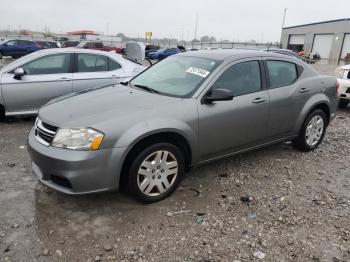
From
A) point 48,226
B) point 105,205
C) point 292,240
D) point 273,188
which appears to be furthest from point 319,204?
point 48,226

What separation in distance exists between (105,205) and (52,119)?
42.1 inches

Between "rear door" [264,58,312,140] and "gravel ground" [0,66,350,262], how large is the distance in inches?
24.4

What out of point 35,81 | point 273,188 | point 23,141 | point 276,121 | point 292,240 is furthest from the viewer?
point 35,81

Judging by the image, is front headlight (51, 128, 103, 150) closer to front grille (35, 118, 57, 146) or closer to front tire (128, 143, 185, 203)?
front grille (35, 118, 57, 146)

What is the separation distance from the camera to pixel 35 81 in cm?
616

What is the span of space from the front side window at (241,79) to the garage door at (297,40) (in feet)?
158

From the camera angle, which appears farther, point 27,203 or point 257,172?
point 257,172

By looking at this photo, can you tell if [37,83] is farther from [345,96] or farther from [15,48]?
[15,48]

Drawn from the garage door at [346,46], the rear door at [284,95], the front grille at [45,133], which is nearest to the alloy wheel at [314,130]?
the rear door at [284,95]

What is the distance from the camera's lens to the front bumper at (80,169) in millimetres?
3086

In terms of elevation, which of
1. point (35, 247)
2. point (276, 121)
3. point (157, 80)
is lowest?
point (35, 247)

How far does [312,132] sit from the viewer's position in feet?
17.3

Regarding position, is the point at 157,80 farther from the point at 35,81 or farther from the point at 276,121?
the point at 35,81

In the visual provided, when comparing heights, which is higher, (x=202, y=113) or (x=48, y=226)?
(x=202, y=113)
